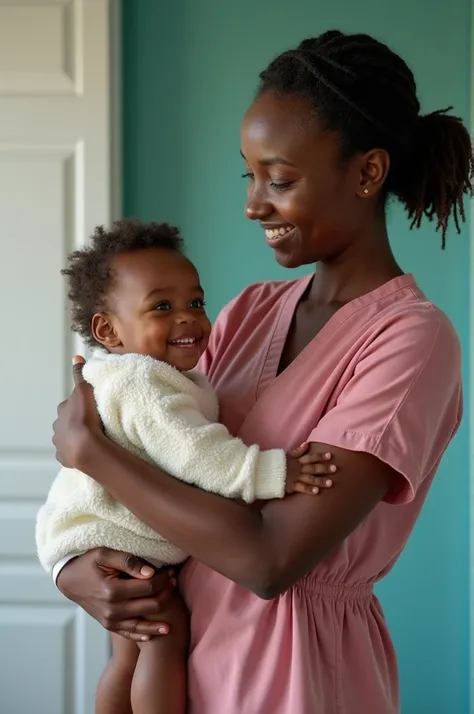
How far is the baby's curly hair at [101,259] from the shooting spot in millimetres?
1308

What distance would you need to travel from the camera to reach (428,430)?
1.04m

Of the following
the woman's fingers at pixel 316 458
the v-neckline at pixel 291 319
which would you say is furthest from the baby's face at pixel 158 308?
the woman's fingers at pixel 316 458

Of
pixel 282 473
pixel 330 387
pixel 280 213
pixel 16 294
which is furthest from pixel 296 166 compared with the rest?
pixel 16 294

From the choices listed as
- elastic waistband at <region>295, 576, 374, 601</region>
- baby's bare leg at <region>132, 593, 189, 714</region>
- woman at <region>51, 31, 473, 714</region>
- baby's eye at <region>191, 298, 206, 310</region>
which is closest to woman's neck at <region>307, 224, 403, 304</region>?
woman at <region>51, 31, 473, 714</region>

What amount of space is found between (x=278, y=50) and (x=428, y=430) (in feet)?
5.57

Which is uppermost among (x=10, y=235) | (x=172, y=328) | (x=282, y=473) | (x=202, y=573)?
(x=10, y=235)

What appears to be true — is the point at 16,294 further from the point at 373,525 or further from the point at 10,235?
the point at 373,525

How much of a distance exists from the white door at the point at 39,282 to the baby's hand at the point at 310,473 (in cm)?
146

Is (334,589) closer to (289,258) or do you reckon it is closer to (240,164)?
(289,258)

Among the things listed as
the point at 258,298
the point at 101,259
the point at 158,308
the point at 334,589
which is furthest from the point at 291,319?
the point at 334,589

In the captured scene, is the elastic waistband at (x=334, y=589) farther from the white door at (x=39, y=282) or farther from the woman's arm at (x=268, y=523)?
the white door at (x=39, y=282)

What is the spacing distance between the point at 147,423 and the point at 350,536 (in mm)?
315

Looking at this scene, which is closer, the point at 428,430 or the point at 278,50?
the point at 428,430

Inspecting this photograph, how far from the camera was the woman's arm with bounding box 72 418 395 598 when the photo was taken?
38.5 inches
